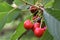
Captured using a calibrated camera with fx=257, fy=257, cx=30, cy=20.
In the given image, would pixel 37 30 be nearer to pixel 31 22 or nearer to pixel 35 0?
pixel 31 22

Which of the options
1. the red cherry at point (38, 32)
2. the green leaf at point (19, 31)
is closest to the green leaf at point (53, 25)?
the red cherry at point (38, 32)

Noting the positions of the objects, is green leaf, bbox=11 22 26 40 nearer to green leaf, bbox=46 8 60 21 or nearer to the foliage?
the foliage

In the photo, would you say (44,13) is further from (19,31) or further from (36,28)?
(19,31)

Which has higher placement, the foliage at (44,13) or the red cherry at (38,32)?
the foliage at (44,13)

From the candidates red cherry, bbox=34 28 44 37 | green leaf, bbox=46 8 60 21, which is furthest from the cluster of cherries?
green leaf, bbox=46 8 60 21

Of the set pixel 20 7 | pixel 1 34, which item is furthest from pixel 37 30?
pixel 1 34

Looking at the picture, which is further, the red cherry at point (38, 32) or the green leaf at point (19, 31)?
the green leaf at point (19, 31)

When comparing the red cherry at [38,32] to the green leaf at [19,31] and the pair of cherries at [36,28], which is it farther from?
the green leaf at [19,31]

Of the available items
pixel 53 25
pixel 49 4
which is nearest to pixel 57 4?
pixel 49 4

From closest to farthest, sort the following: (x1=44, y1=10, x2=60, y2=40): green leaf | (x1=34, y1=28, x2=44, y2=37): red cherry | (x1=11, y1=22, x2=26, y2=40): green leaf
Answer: (x1=44, y1=10, x2=60, y2=40): green leaf
(x1=34, y1=28, x2=44, y2=37): red cherry
(x1=11, y1=22, x2=26, y2=40): green leaf
